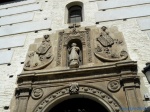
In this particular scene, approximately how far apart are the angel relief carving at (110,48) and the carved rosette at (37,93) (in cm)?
181

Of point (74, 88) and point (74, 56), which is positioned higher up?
point (74, 56)

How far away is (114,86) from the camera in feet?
19.5

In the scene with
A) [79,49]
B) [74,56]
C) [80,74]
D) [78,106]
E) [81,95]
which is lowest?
[78,106]

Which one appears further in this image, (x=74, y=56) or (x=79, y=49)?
(x=79, y=49)

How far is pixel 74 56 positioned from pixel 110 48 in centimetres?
105

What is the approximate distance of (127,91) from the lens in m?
5.70

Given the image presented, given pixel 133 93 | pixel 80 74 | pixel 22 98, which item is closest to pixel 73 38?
pixel 80 74

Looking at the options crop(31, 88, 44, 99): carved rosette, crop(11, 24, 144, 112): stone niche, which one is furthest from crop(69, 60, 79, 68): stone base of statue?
crop(31, 88, 44, 99): carved rosette

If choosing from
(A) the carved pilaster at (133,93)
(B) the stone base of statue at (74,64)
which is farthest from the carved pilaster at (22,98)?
(A) the carved pilaster at (133,93)

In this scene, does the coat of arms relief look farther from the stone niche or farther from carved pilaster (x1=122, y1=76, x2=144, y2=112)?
carved pilaster (x1=122, y1=76, x2=144, y2=112)

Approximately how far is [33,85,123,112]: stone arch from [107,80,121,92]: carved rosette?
0.60ft

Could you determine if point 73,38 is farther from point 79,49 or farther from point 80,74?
point 80,74

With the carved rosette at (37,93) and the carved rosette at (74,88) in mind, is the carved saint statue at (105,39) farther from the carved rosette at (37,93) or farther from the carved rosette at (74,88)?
the carved rosette at (37,93)

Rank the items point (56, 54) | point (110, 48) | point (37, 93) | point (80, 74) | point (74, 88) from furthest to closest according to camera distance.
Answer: point (56, 54), point (110, 48), point (80, 74), point (37, 93), point (74, 88)
